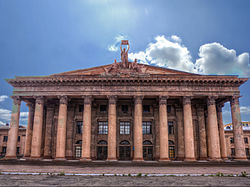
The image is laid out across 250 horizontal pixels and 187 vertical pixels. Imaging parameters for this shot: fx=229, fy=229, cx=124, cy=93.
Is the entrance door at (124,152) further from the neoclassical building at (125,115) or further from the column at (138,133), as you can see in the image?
the column at (138,133)

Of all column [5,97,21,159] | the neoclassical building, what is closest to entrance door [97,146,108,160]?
the neoclassical building

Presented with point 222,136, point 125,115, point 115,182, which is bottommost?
point 115,182

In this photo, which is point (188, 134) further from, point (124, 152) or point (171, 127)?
point (124, 152)

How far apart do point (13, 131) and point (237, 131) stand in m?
30.7

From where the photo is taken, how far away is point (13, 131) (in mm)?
31703

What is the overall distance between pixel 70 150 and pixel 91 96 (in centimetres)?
925

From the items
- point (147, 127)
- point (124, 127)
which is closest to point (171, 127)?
point (147, 127)

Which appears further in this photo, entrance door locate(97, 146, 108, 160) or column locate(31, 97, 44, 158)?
entrance door locate(97, 146, 108, 160)

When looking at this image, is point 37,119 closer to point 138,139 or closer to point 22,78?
point 22,78

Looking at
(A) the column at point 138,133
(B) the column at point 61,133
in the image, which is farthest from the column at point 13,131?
(A) the column at point 138,133

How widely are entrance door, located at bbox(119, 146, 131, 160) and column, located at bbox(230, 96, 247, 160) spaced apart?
1496 centimetres

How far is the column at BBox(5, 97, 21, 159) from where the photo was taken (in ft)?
102

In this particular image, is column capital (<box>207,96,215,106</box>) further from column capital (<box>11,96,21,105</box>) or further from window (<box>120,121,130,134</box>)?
column capital (<box>11,96,21,105</box>)

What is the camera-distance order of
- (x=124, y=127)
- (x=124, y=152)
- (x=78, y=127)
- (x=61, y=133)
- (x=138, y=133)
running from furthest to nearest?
(x=78, y=127) < (x=124, y=127) < (x=124, y=152) < (x=61, y=133) < (x=138, y=133)
